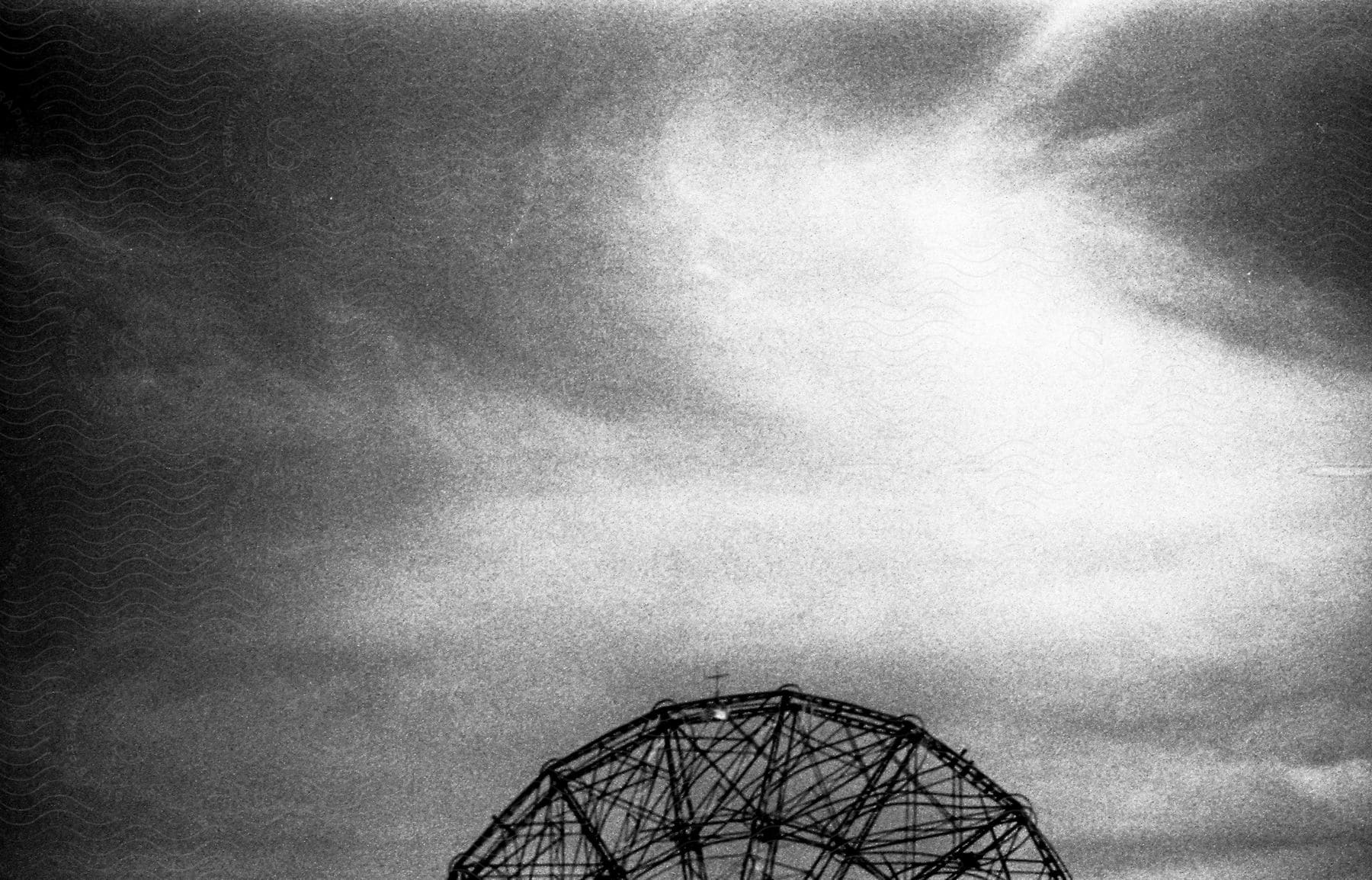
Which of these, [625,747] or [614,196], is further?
[614,196]

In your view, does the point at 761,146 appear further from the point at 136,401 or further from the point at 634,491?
the point at 136,401

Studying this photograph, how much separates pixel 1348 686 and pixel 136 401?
1416 cm

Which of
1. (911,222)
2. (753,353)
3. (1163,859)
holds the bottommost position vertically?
(1163,859)

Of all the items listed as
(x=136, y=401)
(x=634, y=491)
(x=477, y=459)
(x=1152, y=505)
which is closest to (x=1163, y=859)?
(x=1152, y=505)

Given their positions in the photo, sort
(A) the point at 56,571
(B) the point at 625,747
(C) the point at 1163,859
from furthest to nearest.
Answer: (A) the point at 56,571 < (C) the point at 1163,859 < (B) the point at 625,747

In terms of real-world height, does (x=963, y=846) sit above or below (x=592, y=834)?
below

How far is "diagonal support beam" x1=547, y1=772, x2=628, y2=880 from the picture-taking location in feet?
29.2

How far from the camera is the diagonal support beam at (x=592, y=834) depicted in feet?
29.2

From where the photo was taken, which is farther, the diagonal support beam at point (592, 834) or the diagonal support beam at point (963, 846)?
the diagonal support beam at point (963, 846)

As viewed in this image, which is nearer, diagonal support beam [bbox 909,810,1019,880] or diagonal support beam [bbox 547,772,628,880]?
diagonal support beam [bbox 547,772,628,880]

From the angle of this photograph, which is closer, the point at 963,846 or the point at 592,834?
the point at 592,834

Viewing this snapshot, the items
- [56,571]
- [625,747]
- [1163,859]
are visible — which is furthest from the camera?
[56,571]

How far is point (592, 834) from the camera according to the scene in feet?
29.9

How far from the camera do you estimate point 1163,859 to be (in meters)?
13.4
